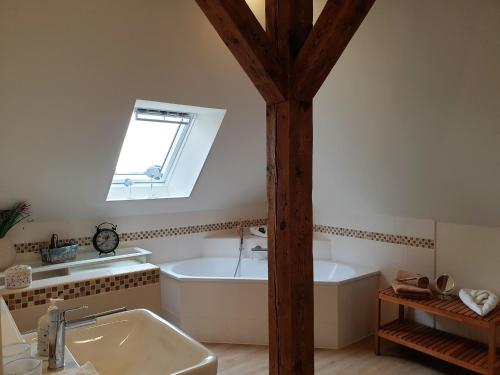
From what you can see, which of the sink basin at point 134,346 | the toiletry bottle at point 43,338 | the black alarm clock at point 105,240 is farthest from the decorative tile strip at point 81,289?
the black alarm clock at point 105,240

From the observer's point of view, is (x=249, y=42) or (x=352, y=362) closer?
Answer: (x=249, y=42)

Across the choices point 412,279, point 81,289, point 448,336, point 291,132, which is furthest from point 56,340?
point 448,336

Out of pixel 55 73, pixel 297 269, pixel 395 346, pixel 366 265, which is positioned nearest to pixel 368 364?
pixel 395 346

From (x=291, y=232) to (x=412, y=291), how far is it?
6.03ft

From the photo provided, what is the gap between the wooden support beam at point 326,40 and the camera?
165 cm

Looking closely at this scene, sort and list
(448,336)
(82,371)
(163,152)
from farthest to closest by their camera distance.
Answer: (163,152)
(448,336)
(82,371)

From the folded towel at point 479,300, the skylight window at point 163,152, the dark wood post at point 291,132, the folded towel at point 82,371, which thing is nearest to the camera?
the folded towel at point 82,371

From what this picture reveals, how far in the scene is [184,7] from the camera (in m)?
2.47

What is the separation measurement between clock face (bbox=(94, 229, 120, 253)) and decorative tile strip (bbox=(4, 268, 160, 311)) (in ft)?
3.79

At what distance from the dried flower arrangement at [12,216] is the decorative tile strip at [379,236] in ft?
9.29

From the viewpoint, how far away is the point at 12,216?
2928mm

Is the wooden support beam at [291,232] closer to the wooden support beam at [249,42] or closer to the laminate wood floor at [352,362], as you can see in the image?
the wooden support beam at [249,42]

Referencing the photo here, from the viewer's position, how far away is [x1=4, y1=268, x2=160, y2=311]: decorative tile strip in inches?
84.0

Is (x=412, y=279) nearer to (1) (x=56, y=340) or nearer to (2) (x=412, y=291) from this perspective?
(2) (x=412, y=291)
